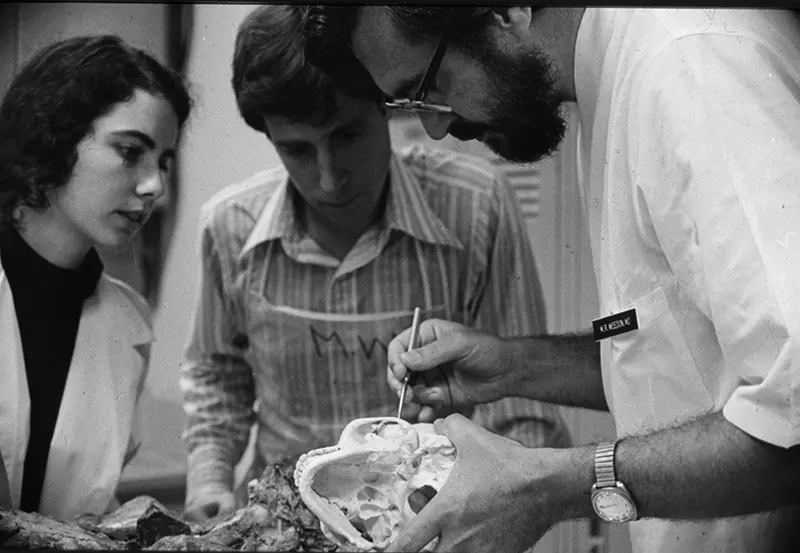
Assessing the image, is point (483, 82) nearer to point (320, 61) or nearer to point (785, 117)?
point (320, 61)

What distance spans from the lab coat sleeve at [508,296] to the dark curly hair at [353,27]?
335 millimetres

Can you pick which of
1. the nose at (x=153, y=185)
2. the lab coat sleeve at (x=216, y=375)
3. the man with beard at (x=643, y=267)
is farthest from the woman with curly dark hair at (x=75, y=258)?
the man with beard at (x=643, y=267)

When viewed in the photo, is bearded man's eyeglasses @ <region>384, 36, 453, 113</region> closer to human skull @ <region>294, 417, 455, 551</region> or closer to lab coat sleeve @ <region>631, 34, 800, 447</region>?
lab coat sleeve @ <region>631, 34, 800, 447</region>

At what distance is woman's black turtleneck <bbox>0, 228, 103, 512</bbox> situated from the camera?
2512 millimetres

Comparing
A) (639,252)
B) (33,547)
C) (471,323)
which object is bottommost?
(33,547)

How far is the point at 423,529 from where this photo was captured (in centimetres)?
219

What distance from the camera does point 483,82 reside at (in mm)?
2311

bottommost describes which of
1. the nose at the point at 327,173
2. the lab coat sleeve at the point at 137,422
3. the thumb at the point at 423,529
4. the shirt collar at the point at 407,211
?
the thumb at the point at 423,529

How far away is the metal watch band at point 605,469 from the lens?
2.07m

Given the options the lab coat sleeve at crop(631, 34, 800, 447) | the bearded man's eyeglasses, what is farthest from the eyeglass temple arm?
the lab coat sleeve at crop(631, 34, 800, 447)

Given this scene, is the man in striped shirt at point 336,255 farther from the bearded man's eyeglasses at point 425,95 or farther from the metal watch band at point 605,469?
the metal watch band at point 605,469

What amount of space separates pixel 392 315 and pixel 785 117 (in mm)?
965

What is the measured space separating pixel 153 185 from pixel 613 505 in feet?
4.26

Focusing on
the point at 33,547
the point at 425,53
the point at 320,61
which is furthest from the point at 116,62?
the point at 33,547
